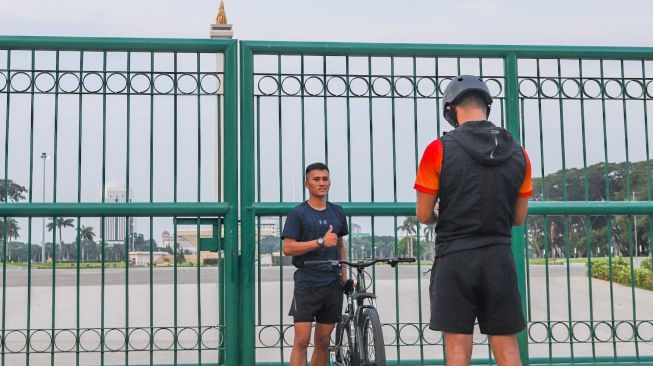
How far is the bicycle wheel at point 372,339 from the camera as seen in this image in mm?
4152

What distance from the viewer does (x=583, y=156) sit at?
229 inches

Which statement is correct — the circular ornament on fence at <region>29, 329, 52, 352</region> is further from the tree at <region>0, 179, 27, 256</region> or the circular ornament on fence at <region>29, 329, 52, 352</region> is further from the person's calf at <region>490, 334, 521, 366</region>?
the person's calf at <region>490, 334, 521, 366</region>

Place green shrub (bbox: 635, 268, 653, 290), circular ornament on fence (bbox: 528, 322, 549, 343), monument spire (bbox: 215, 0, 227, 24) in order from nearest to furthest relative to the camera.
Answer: circular ornament on fence (bbox: 528, 322, 549, 343)
green shrub (bbox: 635, 268, 653, 290)
monument spire (bbox: 215, 0, 227, 24)

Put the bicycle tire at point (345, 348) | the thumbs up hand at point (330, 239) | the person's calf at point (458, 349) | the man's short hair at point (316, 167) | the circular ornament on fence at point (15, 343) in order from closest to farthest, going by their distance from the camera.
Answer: the person's calf at point (458, 349)
the bicycle tire at point (345, 348)
the thumbs up hand at point (330, 239)
the man's short hair at point (316, 167)
the circular ornament on fence at point (15, 343)

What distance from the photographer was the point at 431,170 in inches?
128

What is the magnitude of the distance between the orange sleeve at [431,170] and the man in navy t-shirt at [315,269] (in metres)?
1.58

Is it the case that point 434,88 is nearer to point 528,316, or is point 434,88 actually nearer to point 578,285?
point 528,316

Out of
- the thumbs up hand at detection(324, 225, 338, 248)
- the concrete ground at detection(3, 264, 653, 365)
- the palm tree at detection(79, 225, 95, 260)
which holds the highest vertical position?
→ the palm tree at detection(79, 225, 95, 260)

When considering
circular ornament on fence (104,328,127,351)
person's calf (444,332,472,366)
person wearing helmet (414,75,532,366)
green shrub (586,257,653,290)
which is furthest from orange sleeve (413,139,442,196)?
green shrub (586,257,653,290)

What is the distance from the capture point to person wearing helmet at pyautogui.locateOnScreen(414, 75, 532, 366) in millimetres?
3223

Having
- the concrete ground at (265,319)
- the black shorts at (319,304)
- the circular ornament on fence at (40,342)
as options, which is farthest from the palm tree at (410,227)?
the circular ornament on fence at (40,342)

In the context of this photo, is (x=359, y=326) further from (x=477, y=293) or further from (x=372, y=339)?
(x=477, y=293)

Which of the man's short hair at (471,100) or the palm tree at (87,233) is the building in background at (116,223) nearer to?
the palm tree at (87,233)

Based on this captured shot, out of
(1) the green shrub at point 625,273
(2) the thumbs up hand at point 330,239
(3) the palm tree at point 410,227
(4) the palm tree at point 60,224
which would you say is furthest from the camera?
(1) the green shrub at point 625,273
